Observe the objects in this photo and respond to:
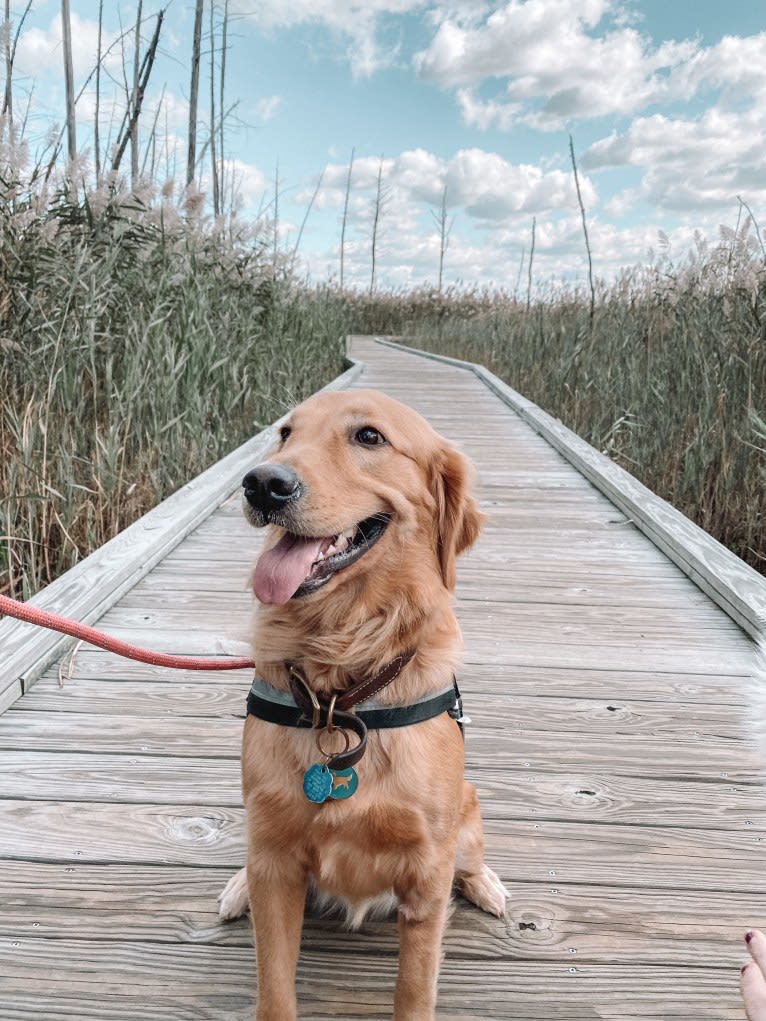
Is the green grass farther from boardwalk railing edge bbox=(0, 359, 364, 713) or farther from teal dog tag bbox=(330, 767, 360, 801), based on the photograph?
teal dog tag bbox=(330, 767, 360, 801)

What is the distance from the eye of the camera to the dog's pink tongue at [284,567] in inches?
54.7

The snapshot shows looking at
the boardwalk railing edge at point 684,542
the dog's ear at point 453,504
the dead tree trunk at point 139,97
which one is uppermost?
the dead tree trunk at point 139,97

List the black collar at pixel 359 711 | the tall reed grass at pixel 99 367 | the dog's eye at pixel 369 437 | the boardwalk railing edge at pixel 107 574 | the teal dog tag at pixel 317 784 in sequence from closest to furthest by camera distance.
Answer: the teal dog tag at pixel 317 784
the black collar at pixel 359 711
the dog's eye at pixel 369 437
the boardwalk railing edge at pixel 107 574
the tall reed grass at pixel 99 367

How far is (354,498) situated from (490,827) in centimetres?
91

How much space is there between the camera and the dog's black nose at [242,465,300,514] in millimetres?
1412

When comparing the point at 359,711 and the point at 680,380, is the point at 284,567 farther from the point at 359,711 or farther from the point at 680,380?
the point at 680,380

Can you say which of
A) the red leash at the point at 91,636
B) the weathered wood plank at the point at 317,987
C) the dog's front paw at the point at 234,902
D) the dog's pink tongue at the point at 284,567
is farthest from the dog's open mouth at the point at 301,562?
the weathered wood plank at the point at 317,987

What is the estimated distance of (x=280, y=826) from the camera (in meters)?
1.29

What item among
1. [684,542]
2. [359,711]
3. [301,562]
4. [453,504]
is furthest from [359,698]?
[684,542]

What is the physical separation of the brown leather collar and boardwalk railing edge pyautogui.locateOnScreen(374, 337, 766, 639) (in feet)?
6.21

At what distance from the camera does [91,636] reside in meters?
1.63

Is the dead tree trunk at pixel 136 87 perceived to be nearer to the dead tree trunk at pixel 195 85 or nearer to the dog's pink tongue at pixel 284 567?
the dead tree trunk at pixel 195 85

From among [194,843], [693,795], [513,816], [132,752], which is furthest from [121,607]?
[693,795]

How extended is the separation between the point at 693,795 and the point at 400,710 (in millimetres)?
1000
